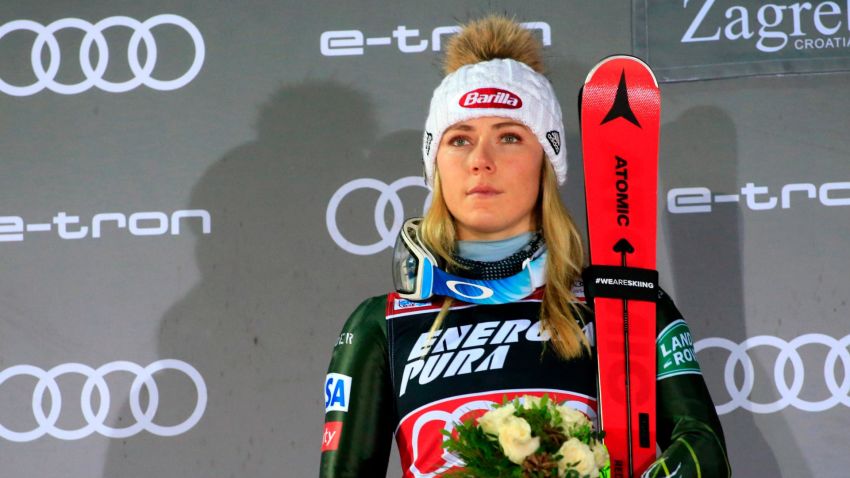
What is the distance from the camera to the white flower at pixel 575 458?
175cm

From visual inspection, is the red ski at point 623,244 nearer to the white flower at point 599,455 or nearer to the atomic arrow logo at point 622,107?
the atomic arrow logo at point 622,107

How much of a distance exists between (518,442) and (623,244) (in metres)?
0.87

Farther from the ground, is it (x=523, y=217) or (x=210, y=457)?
(x=523, y=217)

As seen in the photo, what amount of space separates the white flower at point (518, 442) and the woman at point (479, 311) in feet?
1.69

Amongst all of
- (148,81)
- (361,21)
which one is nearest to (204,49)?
(148,81)

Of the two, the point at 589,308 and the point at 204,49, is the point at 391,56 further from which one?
the point at 589,308

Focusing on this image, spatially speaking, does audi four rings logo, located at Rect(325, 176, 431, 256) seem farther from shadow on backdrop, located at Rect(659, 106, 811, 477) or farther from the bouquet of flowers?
the bouquet of flowers

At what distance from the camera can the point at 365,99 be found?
327 centimetres

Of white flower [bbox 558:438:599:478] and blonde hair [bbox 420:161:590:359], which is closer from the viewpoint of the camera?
white flower [bbox 558:438:599:478]

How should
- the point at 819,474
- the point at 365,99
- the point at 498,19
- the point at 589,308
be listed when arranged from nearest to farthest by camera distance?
the point at 589,308
the point at 498,19
the point at 819,474
the point at 365,99

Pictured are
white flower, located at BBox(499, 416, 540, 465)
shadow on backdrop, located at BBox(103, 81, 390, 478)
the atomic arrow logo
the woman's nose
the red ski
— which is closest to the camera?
white flower, located at BBox(499, 416, 540, 465)

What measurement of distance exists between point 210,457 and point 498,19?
1.60 metres

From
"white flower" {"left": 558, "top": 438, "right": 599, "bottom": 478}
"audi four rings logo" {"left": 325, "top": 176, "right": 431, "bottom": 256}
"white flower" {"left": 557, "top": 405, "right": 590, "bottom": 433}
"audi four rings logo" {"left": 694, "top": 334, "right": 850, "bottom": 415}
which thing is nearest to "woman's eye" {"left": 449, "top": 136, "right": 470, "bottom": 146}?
"audi four rings logo" {"left": 325, "top": 176, "right": 431, "bottom": 256}

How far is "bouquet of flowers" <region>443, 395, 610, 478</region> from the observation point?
1.73m
